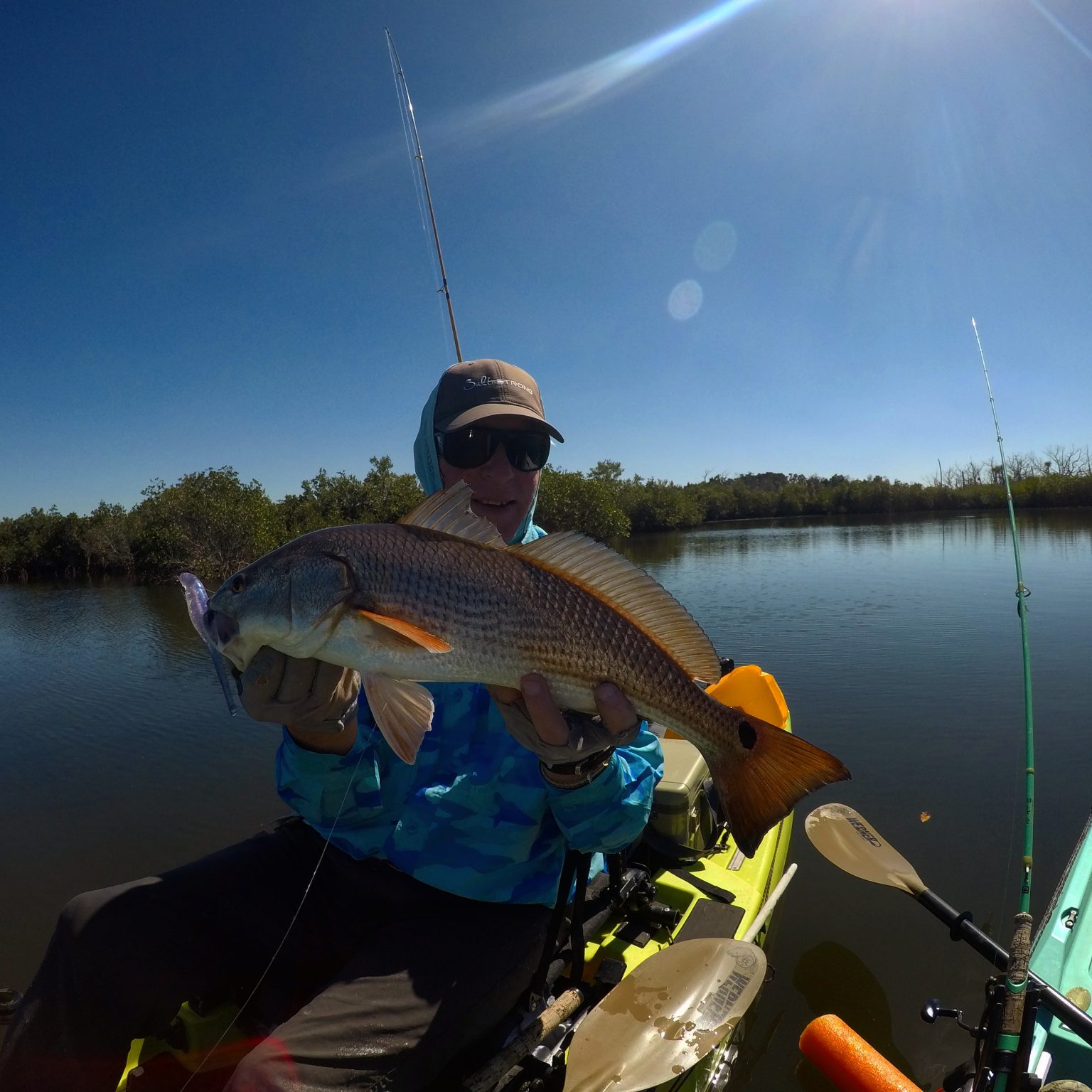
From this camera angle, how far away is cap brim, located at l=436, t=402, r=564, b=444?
3.01 m

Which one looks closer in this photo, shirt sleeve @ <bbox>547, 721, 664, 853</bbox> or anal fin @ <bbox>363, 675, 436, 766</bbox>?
anal fin @ <bbox>363, 675, 436, 766</bbox>

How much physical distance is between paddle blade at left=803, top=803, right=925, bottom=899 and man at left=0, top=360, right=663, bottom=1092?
8.11 feet

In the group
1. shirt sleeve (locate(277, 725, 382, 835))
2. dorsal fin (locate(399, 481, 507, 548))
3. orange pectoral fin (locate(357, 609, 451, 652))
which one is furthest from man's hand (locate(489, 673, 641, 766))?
shirt sleeve (locate(277, 725, 382, 835))

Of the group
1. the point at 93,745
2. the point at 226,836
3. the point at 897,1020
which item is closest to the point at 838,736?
the point at 897,1020

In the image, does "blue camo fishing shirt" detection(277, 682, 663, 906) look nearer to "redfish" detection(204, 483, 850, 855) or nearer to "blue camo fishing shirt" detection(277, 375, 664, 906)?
"blue camo fishing shirt" detection(277, 375, 664, 906)

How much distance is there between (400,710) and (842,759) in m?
8.55

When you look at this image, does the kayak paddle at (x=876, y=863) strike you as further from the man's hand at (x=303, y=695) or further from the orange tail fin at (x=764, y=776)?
the man's hand at (x=303, y=695)

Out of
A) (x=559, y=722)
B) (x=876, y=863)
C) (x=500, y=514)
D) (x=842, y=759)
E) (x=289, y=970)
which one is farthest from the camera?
(x=842, y=759)

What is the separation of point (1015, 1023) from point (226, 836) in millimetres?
7747

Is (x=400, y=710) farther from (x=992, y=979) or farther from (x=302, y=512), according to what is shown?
(x=302, y=512)

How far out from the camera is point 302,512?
42156 mm

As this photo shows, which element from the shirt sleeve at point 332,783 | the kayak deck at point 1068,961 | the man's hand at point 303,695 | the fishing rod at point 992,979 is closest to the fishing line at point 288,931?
the shirt sleeve at point 332,783

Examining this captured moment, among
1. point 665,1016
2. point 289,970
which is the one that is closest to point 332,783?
point 289,970

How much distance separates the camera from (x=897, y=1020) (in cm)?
464
